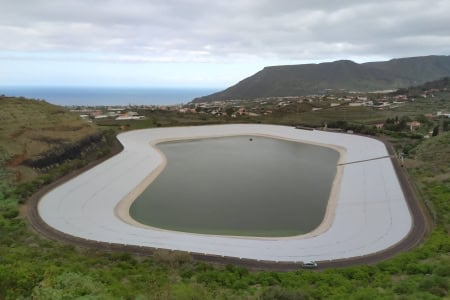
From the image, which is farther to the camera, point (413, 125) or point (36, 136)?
point (413, 125)

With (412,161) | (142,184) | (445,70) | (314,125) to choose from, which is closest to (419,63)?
(445,70)

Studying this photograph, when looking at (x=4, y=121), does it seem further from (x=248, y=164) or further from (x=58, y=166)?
(x=248, y=164)

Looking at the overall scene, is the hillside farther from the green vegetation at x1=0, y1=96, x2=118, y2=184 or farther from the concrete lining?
the concrete lining

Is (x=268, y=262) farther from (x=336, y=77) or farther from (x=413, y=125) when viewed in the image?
(x=336, y=77)

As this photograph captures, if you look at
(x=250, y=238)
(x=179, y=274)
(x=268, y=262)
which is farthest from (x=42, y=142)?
(x=268, y=262)

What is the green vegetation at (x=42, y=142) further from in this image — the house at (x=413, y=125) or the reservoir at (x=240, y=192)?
the house at (x=413, y=125)

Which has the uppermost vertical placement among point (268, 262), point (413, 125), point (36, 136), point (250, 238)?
point (36, 136)

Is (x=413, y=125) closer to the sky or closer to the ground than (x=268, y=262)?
closer to the sky
